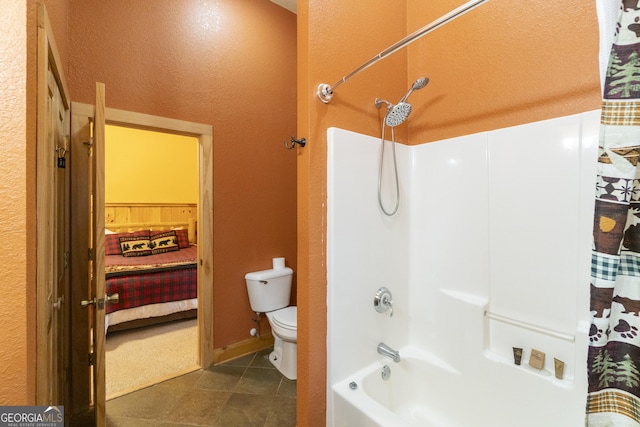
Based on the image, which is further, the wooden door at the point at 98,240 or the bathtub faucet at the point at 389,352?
the bathtub faucet at the point at 389,352

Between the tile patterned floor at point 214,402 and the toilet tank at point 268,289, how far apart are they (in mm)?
521

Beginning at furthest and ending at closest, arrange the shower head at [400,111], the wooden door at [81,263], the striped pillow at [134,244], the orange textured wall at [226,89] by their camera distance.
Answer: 1. the striped pillow at [134,244]
2. the orange textured wall at [226,89]
3. the wooden door at [81,263]
4. the shower head at [400,111]

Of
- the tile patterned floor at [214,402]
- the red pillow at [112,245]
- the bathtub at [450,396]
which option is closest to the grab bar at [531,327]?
the bathtub at [450,396]

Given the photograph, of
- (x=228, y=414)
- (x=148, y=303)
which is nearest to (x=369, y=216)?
(x=228, y=414)

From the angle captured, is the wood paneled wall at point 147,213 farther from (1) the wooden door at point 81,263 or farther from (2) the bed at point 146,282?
(1) the wooden door at point 81,263

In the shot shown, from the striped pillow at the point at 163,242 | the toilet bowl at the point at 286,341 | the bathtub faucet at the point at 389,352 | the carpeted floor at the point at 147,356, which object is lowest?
the carpeted floor at the point at 147,356

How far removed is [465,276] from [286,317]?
1.43 m

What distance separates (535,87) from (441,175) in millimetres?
593

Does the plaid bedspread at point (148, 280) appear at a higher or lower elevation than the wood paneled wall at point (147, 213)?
lower

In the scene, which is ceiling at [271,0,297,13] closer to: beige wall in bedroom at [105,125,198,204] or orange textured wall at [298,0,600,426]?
orange textured wall at [298,0,600,426]

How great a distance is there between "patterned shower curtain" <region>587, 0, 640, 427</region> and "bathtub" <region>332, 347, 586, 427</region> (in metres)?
0.70

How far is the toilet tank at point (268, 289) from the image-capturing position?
95.9 inches

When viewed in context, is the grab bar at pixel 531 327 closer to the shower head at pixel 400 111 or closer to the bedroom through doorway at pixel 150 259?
the shower head at pixel 400 111

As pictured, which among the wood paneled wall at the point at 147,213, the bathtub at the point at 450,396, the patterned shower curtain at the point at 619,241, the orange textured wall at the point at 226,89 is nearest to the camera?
the patterned shower curtain at the point at 619,241
